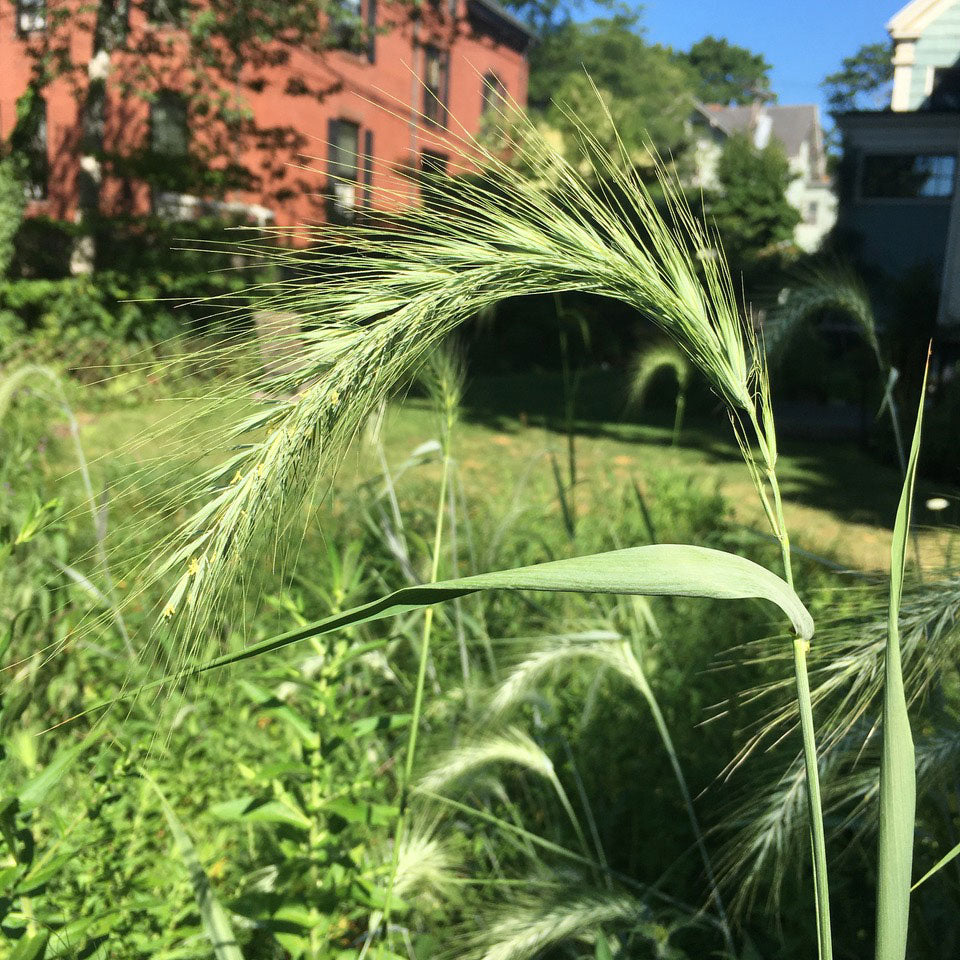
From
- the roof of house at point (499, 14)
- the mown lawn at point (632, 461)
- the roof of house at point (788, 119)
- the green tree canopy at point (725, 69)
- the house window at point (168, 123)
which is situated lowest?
the mown lawn at point (632, 461)

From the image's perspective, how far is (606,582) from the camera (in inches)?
28.9

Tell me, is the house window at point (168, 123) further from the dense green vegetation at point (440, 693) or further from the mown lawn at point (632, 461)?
the dense green vegetation at point (440, 693)

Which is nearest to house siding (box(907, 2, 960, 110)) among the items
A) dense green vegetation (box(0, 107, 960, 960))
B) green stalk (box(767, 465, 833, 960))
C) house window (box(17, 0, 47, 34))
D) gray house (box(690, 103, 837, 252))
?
dense green vegetation (box(0, 107, 960, 960))

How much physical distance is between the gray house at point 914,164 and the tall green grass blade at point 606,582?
9918 millimetres

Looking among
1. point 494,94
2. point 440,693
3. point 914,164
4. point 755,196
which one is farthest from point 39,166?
point 494,94

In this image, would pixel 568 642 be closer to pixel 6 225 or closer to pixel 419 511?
pixel 419 511

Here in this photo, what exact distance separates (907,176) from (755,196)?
7177 millimetres

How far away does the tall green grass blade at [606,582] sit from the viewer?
718 mm

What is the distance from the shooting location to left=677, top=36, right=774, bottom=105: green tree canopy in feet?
230

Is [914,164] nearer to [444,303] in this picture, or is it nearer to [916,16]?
[916,16]

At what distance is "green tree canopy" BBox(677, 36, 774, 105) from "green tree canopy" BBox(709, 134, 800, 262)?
1984 inches

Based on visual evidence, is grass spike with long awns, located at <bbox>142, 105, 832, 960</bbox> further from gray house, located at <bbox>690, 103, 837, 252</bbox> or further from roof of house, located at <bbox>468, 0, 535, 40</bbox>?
gray house, located at <bbox>690, 103, 837, 252</bbox>

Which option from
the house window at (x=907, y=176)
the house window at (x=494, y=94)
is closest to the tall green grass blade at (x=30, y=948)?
the house window at (x=494, y=94)

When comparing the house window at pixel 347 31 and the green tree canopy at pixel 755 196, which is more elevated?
the house window at pixel 347 31
